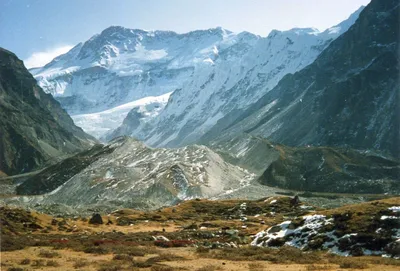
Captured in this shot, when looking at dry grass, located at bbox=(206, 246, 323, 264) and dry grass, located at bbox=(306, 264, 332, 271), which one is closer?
dry grass, located at bbox=(306, 264, 332, 271)

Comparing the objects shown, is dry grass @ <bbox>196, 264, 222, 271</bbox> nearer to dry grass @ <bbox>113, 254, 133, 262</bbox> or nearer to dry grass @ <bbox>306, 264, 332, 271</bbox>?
dry grass @ <bbox>306, 264, 332, 271</bbox>

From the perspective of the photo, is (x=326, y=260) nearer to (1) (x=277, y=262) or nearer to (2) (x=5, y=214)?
(1) (x=277, y=262)

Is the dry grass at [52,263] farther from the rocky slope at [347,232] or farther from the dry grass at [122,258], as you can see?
the rocky slope at [347,232]

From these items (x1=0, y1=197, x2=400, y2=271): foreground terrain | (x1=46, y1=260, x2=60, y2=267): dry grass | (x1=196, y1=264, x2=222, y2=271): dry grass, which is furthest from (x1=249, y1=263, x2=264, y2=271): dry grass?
(x1=46, y1=260, x2=60, y2=267): dry grass

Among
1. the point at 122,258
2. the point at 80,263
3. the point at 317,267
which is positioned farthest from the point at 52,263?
the point at 317,267

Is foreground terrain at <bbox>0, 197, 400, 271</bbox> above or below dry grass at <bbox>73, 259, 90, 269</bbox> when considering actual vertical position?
below

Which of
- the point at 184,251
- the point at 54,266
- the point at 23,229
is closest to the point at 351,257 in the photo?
→ the point at 184,251

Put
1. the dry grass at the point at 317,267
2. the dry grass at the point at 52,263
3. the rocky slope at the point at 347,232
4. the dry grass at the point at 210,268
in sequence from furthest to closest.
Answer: the rocky slope at the point at 347,232 → the dry grass at the point at 52,263 → the dry grass at the point at 210,268 → the dry grass at the point at 317,267

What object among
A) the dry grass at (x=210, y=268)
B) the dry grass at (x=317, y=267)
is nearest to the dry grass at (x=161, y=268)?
the dry grass at (x=210, y=268)

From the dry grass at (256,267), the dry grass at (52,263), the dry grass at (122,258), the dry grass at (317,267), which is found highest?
the dry grass at (52,263)

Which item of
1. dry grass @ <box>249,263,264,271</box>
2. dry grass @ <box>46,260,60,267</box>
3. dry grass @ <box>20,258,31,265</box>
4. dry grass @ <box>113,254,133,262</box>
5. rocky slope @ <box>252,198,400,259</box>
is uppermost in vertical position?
dry grass @ <box>20,258,31,265</box>

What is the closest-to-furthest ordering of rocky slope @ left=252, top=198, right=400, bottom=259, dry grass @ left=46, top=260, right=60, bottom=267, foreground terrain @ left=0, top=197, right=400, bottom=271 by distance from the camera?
foreground terrain @ left=0, top=197, right=400, bottom=271 < dry grass @ left=46, top=260, right=60, bottom=267 < rocky slope @ left=252, top=198, right=400, bottom=259

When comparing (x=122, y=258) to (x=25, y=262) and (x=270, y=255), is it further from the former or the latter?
(x=270, y=255)

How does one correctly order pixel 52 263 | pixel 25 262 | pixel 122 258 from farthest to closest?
pixel 122 258 < pixel 25 262 < pixel 52 263
